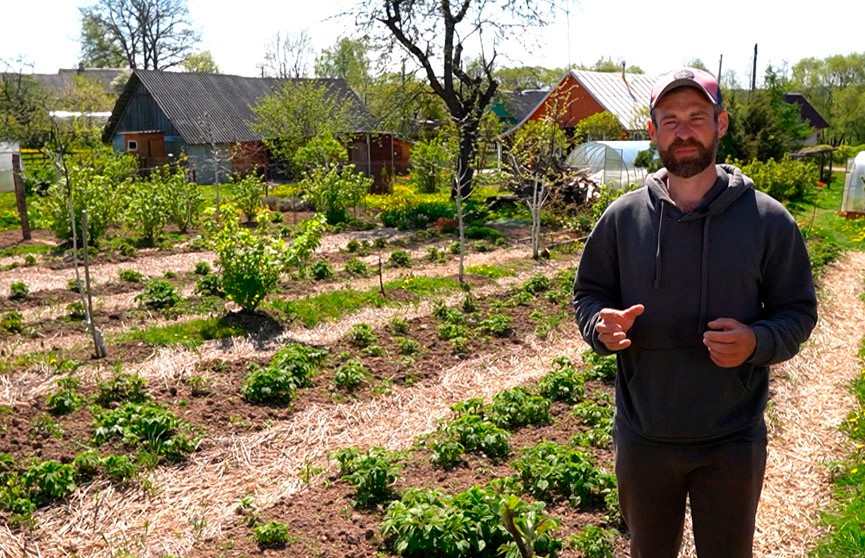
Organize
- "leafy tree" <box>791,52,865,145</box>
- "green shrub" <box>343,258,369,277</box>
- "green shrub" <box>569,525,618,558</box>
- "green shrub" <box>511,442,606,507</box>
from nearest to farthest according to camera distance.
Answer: "green shrub" <box>569,525,618,558</box>, "green shrub" <box>511,442,606,507</box>, "green shrub" <box>343,258,369,277</box>, "leafy tree" <box>791,52,865,145</box>

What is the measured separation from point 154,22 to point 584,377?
6136cm

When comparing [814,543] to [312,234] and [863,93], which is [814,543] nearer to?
[312,234]

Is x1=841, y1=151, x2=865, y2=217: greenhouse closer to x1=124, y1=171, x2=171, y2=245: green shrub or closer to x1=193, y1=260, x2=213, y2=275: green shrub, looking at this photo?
x1=193, y1=260, x2=213, y2=275: green shrub

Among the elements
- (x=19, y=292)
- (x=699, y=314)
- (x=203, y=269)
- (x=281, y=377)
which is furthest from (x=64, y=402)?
(x=203, y=269)

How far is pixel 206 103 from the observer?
3600 centimetres

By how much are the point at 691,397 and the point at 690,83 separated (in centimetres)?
108

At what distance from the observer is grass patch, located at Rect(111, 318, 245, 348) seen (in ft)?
29.6

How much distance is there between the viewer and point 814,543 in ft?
16.2

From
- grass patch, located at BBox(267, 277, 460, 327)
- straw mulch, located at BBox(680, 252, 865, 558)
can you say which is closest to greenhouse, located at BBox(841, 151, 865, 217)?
straw mulch, located at BBox(680, 252, 865, 558)

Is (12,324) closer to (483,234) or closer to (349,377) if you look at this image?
(349,377)

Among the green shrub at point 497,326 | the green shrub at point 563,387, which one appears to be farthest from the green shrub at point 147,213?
the green shrub at point 563,387

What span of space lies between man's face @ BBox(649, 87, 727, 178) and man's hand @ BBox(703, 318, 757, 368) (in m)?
0.55

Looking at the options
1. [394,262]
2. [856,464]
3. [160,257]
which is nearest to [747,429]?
[856,464]

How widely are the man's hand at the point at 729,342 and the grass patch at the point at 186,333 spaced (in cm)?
716
